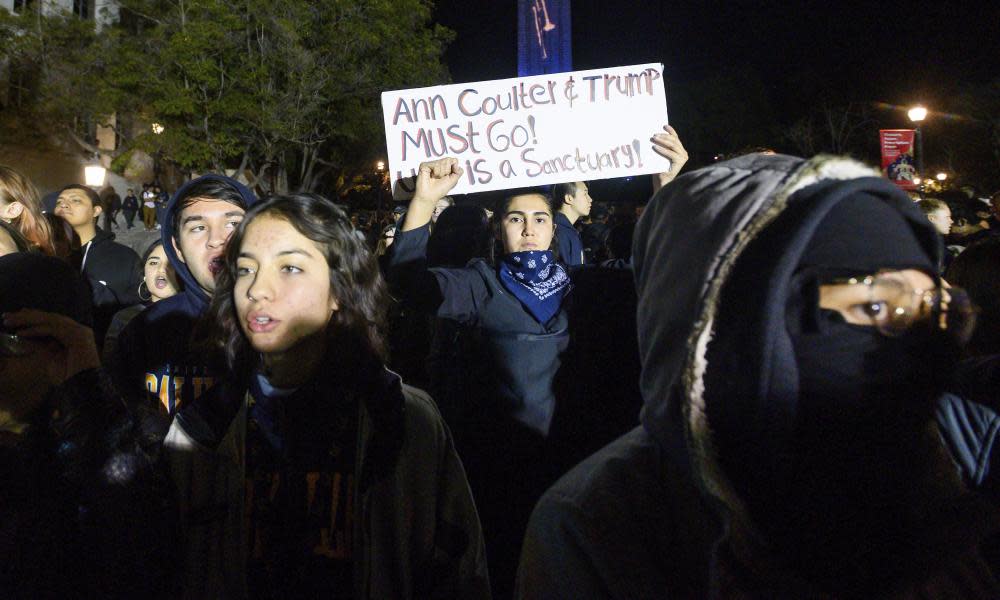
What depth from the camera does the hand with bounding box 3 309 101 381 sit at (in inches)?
69.0

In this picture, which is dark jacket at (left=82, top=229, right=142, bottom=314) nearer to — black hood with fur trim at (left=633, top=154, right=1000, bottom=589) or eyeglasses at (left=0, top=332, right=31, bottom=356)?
eyeglasses at (left=0, top=332, right=31, bottom=356)

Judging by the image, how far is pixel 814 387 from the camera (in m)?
0.99

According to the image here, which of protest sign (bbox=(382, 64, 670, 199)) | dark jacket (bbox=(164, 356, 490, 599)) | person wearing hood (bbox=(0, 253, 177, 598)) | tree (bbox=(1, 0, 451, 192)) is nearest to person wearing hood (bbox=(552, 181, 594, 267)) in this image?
protest sign (bbox=(382, 64, 670, 199))

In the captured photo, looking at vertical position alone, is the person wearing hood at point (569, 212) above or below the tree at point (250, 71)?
below

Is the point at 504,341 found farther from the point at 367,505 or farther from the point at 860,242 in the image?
the point at 860,242

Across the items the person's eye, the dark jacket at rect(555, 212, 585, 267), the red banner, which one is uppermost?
the red banner

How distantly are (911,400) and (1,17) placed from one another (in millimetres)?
30322

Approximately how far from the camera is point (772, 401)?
3.15 feet

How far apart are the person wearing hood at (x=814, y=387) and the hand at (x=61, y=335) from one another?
62.4 inches

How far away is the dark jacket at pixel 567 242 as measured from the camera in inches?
177

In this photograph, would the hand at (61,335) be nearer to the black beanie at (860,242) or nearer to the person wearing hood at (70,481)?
the person wearing hood at (70,481)

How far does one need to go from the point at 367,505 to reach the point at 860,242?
4.50 feet

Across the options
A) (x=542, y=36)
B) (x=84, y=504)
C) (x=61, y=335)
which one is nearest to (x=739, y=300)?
(x=84, y=504)

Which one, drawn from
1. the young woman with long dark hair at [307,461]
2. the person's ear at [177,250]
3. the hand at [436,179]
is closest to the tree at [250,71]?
the hand at [436,179]
